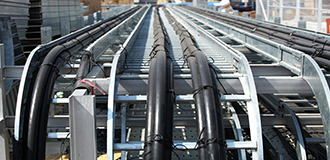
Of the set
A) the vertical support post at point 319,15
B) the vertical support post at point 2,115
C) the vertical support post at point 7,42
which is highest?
the vertical support post at point 319,15

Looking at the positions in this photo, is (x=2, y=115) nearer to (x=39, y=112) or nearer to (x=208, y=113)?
(x=39, y=112)

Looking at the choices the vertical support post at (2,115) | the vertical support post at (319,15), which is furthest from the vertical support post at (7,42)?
the vertical support post at (319,15)

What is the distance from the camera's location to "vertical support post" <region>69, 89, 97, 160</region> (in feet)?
8.34

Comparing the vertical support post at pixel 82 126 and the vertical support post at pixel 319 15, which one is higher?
the vertical support post at pixel 319 15

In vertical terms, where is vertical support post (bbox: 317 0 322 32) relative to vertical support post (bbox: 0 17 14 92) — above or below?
above


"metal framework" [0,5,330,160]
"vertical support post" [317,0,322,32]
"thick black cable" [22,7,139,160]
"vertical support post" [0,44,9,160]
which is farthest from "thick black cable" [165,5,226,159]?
"vertical support post" [317,0,322,32]

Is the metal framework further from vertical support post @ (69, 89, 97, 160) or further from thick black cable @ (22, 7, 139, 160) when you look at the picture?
thick black cable @ (22, 7, 139, 160)

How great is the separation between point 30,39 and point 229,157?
6.76 metres

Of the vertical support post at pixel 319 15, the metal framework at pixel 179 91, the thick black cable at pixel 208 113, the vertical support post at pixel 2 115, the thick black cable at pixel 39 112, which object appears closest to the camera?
the thick black cable at pixel 208 113

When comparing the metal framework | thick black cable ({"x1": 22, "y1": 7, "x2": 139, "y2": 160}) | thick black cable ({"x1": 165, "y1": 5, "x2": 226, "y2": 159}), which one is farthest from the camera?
thick black cable ({"x1": 22, "y1": 7, "x2": 139, "y2": 160})

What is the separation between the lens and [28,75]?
11.7 ft

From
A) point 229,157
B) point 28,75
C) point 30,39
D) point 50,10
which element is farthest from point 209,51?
point 50,10

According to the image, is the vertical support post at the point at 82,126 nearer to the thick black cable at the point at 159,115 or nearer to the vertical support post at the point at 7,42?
the thick black cable at the point at 159,115

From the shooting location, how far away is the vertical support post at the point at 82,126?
2.54m
